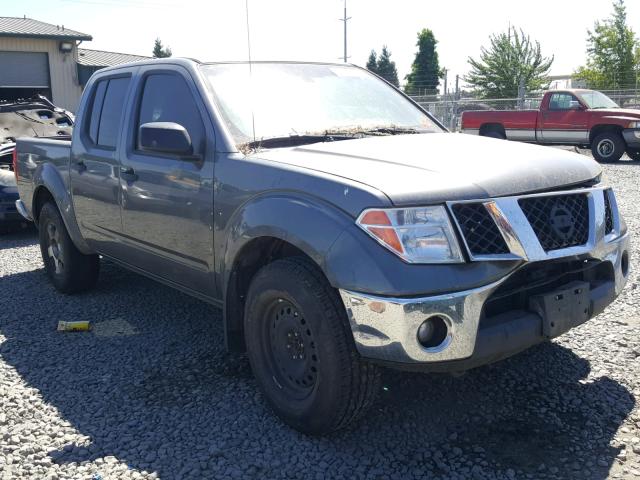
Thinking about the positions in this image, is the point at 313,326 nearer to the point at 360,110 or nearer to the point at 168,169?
the point at 168,169

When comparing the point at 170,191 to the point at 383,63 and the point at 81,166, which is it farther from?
Answer: the point at 383,63

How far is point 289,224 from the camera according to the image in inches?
124

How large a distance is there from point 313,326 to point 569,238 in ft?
4.11

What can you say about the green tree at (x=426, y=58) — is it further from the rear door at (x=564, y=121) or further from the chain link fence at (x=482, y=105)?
→ the rear door at (x=564, y=121)

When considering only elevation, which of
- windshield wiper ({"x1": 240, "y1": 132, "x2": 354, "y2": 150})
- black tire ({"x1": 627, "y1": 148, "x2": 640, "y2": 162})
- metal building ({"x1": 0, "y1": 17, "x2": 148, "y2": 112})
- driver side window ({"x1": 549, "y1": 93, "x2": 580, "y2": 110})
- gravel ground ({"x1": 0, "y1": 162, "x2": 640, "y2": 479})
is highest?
metal building ({"x1": 0, "y1": 17, "x2": 148, "y2": 112})

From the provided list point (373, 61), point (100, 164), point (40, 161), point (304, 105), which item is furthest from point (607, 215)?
point (373, 61)

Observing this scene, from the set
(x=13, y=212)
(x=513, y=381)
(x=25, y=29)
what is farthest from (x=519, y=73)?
(x=513, y=381)

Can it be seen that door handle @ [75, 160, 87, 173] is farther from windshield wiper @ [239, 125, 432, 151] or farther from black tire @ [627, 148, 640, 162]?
black tire @ [627, 148, 640, 162]

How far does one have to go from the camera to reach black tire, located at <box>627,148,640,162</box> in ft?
52.2

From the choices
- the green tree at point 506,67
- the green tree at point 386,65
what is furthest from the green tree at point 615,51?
the green tree at point 386,65

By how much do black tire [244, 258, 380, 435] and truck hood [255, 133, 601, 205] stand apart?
53 cm

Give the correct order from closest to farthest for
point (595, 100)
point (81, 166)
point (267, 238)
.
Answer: point (267, 238)
point (81, 166)
point (595, 100)

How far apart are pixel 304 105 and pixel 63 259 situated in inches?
114

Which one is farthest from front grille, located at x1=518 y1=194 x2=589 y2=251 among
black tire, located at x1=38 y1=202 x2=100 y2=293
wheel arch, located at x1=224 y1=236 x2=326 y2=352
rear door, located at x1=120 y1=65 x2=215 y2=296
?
black tire, located at x1=38 y1=202 x2=100 y2=293
